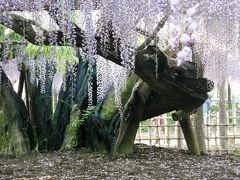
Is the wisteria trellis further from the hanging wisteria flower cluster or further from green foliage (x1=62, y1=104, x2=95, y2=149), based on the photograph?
green foliage (x1=62, y1=104, x2=95, y2=149)

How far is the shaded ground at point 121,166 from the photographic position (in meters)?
3.96

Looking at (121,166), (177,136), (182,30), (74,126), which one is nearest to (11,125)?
(74,126)

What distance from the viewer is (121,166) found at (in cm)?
439

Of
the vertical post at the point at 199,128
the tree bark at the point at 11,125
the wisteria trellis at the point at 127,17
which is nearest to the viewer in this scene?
the wisteria trellis at the point at 127,17

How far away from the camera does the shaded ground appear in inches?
156

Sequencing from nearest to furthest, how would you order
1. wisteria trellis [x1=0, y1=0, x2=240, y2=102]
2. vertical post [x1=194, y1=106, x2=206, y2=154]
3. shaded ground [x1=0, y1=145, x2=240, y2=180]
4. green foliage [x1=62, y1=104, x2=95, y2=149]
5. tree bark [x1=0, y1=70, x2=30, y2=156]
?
wisteria trellis [x1=0, y1=0, x2=240, y2=102] < shaded ground [x1=0, y1=145, x2=240, y2=180] < tree bark [x1=0, y1=70, x2=30, y2=156] < green foliage [x1=62, y1=104, x2=95, y2=149] < vertical post [x1=194, y1=106, x2=206, y2=154]

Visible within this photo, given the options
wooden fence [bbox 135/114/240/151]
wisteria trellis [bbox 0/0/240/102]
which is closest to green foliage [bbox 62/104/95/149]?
wisteria trellis [bbox 0/0/240/102]

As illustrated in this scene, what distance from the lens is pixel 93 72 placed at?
6090 mm

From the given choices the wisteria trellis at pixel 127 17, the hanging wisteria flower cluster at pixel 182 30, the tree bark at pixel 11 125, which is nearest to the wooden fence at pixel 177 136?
the tree bark at pixel 11 125

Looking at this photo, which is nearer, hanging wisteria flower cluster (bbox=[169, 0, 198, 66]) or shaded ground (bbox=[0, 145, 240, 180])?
hanging wisteria flower cluster (bbox=[169, 0, 198, 66])

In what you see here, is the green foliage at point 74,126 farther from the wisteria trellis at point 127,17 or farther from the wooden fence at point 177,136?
the wooden fence at point 177,136

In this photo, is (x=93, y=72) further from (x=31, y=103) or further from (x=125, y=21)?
(x=125, y=21)

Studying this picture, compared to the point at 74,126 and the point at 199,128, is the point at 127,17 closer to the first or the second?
the point at 74,126

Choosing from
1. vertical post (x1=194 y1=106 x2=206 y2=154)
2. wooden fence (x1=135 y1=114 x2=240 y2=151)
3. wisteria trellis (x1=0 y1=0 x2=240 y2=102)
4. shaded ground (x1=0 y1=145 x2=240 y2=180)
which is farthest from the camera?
wooden fence (x1=135 y1=114 x2=240 y2=151)
